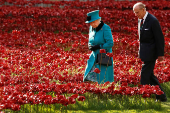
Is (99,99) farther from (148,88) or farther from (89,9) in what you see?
(89,9)

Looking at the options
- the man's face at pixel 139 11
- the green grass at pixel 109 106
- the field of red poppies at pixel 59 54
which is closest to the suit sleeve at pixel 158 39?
the man's face at pixel 139 11

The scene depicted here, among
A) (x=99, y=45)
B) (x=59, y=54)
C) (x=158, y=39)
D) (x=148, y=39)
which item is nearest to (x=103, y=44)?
(x=99, y=45)

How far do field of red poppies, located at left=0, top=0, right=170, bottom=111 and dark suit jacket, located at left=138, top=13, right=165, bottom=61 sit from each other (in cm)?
63

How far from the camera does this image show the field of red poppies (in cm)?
530

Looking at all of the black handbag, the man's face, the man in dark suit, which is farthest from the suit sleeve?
the black handbag

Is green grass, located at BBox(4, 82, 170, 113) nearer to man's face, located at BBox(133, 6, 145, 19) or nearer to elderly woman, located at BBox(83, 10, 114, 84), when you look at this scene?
elderly woman, located at BBox(83, 10, 114, 84)

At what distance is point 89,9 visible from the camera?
53.1 ft

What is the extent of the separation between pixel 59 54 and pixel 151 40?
12.6 ft

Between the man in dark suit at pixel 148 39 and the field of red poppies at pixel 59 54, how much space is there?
1.46ft

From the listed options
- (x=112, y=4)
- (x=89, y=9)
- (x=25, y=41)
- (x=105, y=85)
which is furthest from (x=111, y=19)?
(x=105, y=85)

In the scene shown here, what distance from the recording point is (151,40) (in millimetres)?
5484

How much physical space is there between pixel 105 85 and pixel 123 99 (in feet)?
1.55

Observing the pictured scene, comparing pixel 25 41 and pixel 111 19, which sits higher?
pixel 111 19

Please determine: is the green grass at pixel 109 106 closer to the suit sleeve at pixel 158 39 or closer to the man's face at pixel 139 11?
the suit sleeve at pixel 158 39
